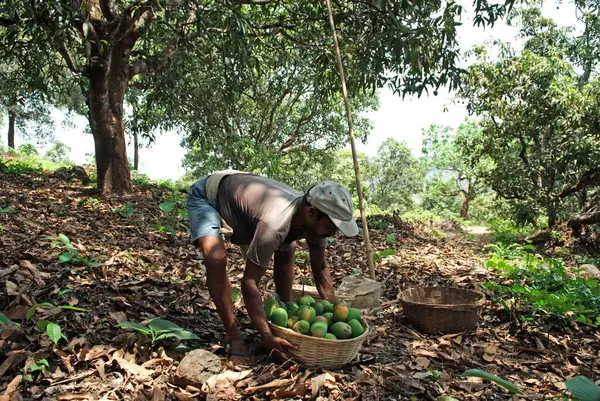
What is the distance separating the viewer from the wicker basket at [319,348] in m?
2.41

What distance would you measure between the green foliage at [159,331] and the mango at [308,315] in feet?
1.92

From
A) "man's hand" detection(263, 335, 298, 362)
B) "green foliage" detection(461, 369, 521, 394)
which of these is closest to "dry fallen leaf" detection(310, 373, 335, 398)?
"man's hand" detection(263, 335, 298, 362)

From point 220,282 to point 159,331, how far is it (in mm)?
412

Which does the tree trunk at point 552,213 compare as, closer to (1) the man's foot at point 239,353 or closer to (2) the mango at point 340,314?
(2) the mango at point 340,314

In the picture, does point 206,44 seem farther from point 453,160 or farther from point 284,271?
point 453,160

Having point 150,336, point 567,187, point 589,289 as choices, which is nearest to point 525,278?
point 589,289

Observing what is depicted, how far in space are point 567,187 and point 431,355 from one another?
8.01 m

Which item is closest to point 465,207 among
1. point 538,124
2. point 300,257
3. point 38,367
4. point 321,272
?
point 538,124

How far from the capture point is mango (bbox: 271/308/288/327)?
2557 millimetres

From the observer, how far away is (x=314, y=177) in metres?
21.4

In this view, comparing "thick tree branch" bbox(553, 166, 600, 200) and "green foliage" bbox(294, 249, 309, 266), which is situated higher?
"thick tree branch" bbox(553, 166, 600, 200)

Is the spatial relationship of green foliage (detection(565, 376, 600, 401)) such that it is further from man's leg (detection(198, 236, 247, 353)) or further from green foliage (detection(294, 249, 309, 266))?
green foliage (detection(294, 249, 309, 266))

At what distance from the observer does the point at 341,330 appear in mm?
2498

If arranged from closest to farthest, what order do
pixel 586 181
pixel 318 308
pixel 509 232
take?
1. pixel 318 308
2. pixel 586 181
3. pixel 509 232
